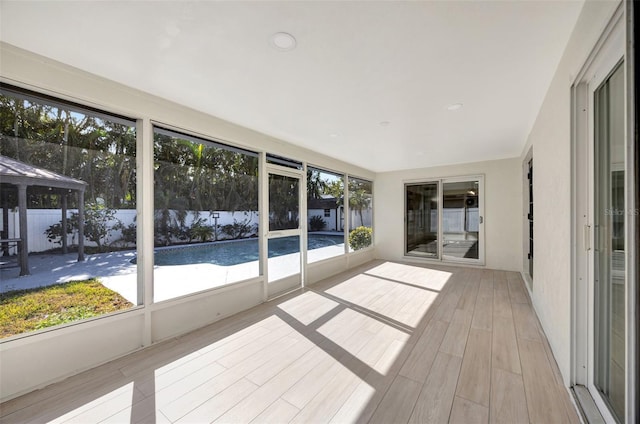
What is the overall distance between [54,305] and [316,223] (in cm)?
358

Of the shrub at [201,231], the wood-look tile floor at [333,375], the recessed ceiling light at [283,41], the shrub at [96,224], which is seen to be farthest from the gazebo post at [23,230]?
the recessed ceiling light at [283,41]

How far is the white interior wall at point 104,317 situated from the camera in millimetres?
1849

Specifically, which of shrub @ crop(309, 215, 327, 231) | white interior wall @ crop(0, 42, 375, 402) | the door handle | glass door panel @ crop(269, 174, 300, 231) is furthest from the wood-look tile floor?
shrub @ crop(309, 215, 327, 231)

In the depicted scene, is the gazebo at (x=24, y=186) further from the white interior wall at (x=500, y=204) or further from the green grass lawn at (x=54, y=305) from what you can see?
the white interior wall at (x=500, y=204)

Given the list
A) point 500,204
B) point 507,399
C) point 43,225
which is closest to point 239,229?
point 43,225

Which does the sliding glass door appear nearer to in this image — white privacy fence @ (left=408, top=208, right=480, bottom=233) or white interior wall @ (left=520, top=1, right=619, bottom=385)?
white privacy fence @ (left=408, top=208, right=480, bottom=233)

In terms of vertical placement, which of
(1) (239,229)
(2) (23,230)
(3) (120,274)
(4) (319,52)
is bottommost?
(3) (120,274)

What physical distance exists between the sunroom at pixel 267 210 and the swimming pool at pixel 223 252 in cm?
4

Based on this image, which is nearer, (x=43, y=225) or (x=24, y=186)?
(x=24, y=186)

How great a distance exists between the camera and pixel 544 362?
215 cm

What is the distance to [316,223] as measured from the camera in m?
4.96

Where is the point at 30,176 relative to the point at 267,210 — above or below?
above

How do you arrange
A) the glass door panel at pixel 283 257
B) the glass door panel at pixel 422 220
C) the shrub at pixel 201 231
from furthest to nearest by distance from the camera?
the glass door panel at pixel 422 220 → the glass door panel at pixel 283 257 → the shrub at pixel 201 231

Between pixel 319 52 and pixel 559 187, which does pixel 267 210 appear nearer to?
pixel 319 52
